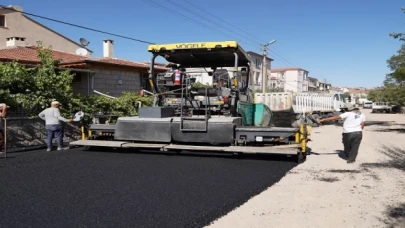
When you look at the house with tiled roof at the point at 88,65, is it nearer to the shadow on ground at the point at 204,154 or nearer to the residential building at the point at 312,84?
the shadow on ground at the point at 204,154

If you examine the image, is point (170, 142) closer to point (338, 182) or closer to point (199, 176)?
point (199, 176)

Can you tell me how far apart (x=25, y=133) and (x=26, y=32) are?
19.4m

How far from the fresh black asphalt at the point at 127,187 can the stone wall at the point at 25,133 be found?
1.51 m

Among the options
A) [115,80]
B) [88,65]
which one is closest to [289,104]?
[115,80]

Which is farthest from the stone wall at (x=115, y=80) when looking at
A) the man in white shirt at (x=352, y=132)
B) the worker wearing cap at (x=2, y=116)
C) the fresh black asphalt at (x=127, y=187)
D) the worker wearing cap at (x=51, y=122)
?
the man in white shirt at (x=352, y=132)

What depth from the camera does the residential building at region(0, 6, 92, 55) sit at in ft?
81.5

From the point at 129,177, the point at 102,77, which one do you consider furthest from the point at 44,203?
the point at 102,77

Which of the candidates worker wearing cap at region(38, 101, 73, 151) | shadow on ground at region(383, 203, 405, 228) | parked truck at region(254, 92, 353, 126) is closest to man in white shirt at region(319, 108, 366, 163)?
shadow on ground at region(383, 203, 405, 228)

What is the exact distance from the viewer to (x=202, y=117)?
770 centimetres

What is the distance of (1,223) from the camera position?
381 centimetres

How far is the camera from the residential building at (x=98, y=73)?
51.6 feet

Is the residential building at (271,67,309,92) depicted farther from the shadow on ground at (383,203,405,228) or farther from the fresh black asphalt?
the shadow on ground at (383,203,405,228)

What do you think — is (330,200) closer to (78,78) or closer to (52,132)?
(52,132)

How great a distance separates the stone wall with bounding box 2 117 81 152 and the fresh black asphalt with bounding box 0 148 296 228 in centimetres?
151
